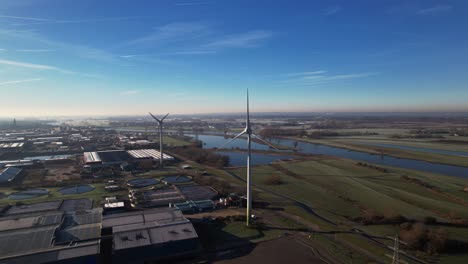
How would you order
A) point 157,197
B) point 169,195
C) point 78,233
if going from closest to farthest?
1. point 78,233
2. point 157,197
3. point 169,195

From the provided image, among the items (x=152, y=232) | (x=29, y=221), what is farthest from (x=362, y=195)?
(x=29, y=221)

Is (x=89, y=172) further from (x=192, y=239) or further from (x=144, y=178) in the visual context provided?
(x=192, y=239)

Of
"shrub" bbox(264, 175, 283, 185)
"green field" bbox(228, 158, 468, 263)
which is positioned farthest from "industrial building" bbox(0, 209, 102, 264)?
"shrub" bbox(264, 175, 283, 185)

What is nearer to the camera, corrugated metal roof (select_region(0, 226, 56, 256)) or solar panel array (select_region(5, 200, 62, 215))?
corrugated metal roof (select_region(0, 226, 56, 256))

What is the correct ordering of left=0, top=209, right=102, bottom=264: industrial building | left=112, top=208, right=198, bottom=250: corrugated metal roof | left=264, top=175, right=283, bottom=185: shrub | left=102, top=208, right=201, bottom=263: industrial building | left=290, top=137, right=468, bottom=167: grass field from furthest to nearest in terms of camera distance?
left=290, top=137, right=468, bottom=167: grass field
left=264, top=175, right=283, bottom=185: shrub
left=112, top=208, right=198, bottom=250: corrugated metal roof
left=102, top=208, right=201, bottom=263: industrial building
left=0, top=209, right=102, bottom=264: industrial building

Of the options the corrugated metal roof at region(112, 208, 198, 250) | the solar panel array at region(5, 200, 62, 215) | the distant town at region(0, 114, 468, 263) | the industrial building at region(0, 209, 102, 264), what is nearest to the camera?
the industrial building at region(0, 209, 102, 264)

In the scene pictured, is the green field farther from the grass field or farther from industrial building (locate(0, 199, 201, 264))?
the grass field

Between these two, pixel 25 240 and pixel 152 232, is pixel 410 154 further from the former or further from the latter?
pixel 25 240

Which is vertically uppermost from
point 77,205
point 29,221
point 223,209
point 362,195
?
point 29,221

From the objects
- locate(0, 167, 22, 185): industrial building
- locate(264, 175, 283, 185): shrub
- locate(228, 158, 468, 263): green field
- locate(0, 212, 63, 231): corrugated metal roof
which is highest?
locate(0, 212, 63, 231): corrugated metal roof

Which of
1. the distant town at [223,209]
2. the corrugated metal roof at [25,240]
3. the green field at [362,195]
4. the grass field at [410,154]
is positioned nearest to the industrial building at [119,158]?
the distant town at [223,209]

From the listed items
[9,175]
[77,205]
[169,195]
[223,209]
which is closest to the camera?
[223,209]
